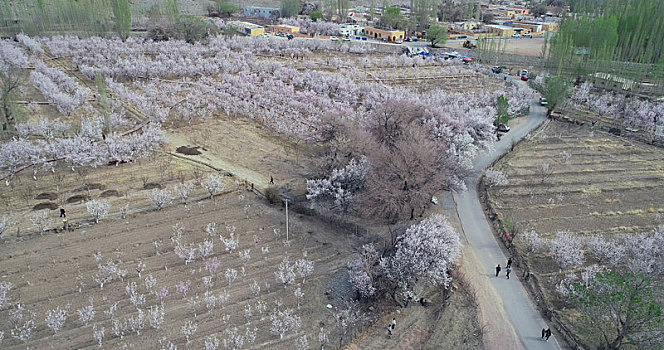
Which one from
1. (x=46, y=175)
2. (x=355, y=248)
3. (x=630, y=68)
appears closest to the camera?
(x=355, y=248)

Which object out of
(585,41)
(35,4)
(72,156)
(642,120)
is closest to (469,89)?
(642,120)

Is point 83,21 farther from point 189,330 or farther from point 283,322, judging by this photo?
point 283,322

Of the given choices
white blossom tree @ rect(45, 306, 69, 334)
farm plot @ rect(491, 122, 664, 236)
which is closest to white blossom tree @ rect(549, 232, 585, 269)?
farm plot @ rect(491, 122, 664, 236)

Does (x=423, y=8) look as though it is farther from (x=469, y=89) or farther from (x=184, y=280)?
(x=184, y=280)

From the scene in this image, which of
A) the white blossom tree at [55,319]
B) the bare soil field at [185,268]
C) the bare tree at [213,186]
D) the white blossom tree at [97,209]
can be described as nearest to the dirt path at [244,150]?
the bare soil field at [185,268]

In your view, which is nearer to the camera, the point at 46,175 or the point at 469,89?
the point at 46,175

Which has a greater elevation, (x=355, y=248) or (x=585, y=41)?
(x=585, y=41)

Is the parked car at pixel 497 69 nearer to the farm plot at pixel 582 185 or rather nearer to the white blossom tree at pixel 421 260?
the farm plot at pixel 582 185
